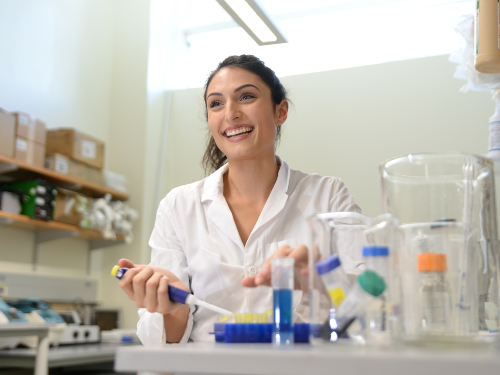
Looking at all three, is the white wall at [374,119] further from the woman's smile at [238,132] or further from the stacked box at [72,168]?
the woman's smile at [238,132]

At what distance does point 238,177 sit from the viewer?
5.45ft

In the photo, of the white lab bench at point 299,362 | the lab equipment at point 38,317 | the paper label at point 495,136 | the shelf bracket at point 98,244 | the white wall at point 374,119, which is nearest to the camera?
the white lab bench at point 299,362

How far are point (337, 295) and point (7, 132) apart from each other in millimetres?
2862

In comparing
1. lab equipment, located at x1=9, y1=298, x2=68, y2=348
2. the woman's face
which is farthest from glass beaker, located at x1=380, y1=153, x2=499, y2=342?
lab equipment, located at x1=9, y1=298, x2=68, y2=348

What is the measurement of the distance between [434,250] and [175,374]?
1.06ft

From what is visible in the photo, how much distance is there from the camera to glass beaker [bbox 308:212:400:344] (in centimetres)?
53

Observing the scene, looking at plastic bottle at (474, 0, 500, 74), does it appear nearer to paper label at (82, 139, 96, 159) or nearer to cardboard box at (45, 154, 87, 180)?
cardboard box at (45, 154, 87, 180)

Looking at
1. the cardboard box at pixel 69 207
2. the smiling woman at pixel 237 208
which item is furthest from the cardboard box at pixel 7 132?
the smiling woman at pixel 237 208

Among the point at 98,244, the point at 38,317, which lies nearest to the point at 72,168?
the point at 98,244

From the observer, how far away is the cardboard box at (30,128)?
3.04 metres

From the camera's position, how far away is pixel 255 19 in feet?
8.09

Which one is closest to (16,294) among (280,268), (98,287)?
(98,287)

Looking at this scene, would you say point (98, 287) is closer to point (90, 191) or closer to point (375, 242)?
point (90, 191)

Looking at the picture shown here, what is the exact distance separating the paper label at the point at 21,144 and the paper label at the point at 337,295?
2879 millimetres
